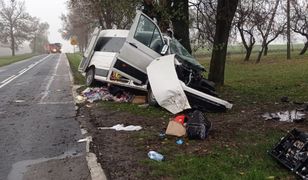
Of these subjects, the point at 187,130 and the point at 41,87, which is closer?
the point at 187,130

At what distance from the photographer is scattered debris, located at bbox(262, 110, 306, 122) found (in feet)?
28.3

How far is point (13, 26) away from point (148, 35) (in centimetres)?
7218

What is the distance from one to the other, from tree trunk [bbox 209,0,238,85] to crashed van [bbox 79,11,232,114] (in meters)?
1.74

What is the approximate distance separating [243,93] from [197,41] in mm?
2902

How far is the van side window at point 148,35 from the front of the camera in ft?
38.2

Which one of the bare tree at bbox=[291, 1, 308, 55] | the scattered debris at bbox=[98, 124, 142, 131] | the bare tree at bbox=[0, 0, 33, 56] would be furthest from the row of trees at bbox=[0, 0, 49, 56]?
the scattered debris at bbox=[98, 124, 142, 131]

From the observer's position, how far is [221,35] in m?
14.0

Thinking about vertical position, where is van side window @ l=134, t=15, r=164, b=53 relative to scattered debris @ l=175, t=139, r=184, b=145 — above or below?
above

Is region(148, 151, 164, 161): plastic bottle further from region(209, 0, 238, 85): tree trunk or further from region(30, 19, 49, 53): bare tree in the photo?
region(30, 19, 49, 53): bare tree

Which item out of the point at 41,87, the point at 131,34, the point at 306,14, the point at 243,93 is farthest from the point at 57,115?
the point at 306,14

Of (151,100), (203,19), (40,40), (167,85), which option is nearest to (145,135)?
(167,85)

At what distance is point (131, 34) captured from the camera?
1155cm

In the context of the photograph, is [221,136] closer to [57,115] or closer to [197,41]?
[57,115]

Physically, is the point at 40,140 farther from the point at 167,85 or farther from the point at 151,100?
the point at 151,100
